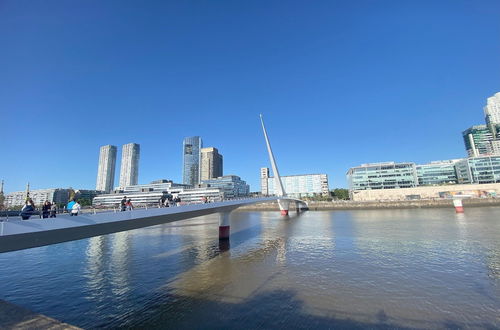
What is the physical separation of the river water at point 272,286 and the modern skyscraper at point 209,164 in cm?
16931

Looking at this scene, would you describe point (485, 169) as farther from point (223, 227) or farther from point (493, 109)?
point (493, 109)

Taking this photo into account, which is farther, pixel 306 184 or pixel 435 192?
pixel 306 184

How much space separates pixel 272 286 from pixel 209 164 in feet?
600

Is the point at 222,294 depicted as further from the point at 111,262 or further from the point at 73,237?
the point at 111,262

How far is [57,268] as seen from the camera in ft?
51.1

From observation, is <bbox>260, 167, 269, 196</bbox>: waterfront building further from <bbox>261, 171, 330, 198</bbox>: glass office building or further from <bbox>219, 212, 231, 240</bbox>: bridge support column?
<bbox>219, 212, 231, 240</bbox>: bridge support column

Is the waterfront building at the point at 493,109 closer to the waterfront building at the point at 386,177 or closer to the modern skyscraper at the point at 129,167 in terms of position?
the waterfront building at the point at 386,177

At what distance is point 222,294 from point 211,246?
Result: 1197 centimetres


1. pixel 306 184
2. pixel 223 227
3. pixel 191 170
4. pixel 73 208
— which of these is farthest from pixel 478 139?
pixel 73 208

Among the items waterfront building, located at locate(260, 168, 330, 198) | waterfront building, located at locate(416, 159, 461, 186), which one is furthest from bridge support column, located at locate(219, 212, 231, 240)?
waterfront building, located at locate(260, 168, 330, 198)

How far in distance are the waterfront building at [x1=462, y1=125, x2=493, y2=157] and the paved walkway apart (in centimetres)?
20650

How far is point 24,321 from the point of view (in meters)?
7.04

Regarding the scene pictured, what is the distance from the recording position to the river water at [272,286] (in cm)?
804

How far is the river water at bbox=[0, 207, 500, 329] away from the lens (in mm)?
8039
